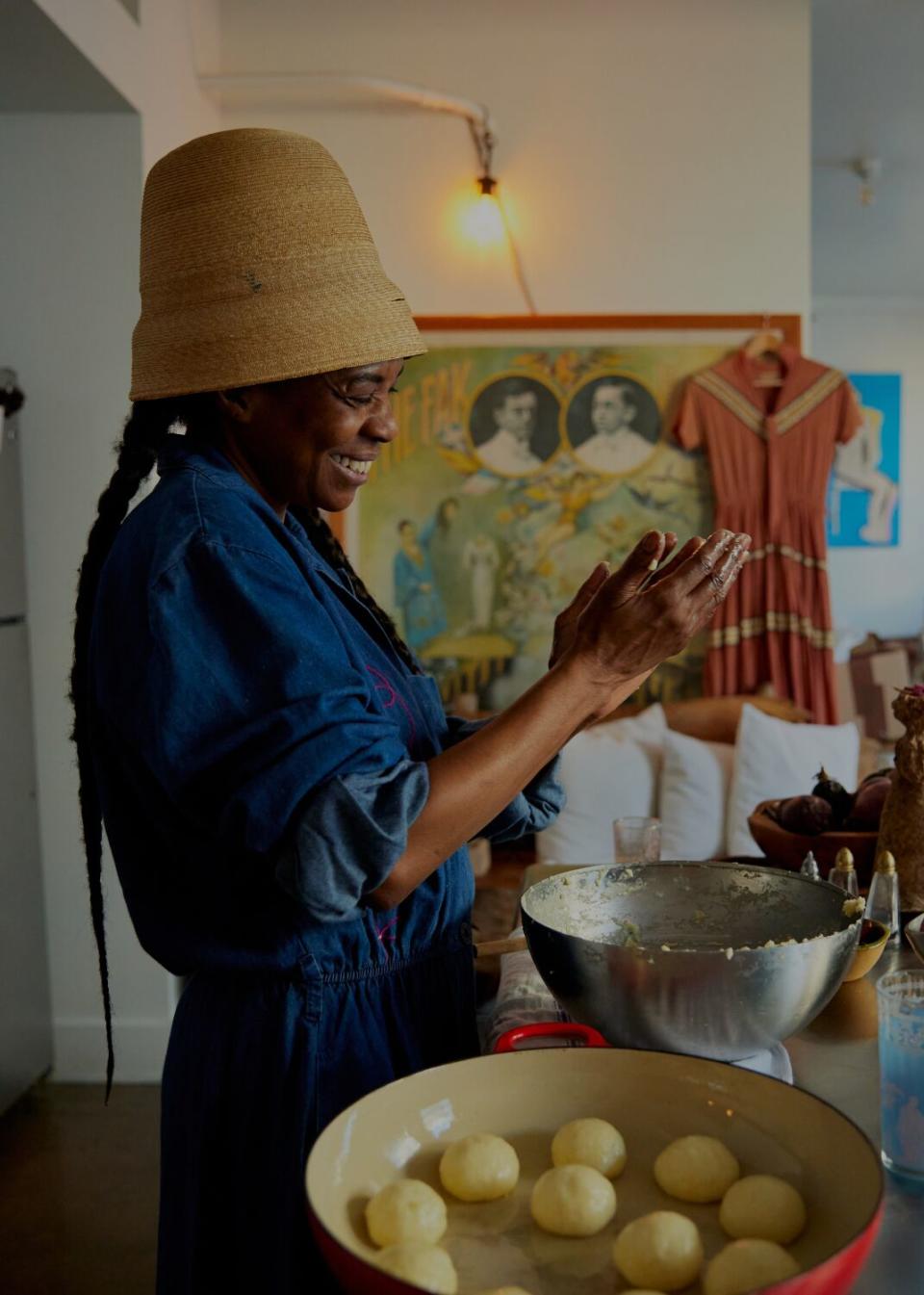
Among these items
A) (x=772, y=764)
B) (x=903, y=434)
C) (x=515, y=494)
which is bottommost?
(x=772, y=764)

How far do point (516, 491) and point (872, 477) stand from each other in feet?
17.0

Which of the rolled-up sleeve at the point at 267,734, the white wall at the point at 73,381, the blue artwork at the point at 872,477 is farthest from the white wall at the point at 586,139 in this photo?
the blue artwork at the point at 872,477

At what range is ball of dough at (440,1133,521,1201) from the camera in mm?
806

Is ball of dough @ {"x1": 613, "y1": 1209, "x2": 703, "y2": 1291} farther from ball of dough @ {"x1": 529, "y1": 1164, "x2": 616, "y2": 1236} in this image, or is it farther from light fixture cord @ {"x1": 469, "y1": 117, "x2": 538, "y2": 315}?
light fixture cord @ {"x1": 469, "y1": 117, "x2": 538, "y2": 315}

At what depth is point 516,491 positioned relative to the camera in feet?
12.3

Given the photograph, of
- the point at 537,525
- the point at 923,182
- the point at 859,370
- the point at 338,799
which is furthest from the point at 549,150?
the point at 859,370

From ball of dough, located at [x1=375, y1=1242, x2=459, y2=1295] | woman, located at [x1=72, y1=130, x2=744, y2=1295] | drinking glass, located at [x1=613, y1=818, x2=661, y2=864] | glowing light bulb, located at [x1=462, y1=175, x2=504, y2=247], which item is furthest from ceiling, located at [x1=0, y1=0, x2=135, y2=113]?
ball of dough, located at [x1=375, y1=1242, x2=459, y2=1295]

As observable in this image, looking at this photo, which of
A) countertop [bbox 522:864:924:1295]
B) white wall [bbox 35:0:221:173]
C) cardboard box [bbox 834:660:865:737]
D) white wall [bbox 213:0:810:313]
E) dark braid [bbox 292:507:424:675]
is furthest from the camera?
cardboard box [bbox 834:660:865:737]

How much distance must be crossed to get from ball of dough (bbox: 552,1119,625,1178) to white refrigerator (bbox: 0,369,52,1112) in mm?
2416

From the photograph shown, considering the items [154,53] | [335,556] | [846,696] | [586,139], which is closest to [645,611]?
[335,556]

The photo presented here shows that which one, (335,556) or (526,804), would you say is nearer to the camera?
(526,804)

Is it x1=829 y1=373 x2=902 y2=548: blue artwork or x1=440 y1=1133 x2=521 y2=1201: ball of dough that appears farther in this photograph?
x1=829 y1=373 x2=902 y2=548: blue artwork

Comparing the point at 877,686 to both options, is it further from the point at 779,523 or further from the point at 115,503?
the point at 115,503

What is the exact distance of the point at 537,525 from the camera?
12.3 ft
